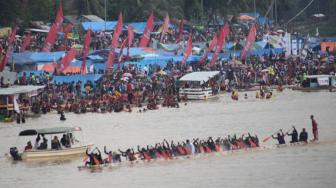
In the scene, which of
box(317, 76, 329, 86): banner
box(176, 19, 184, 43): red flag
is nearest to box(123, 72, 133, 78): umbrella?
box(176, 19, 184, 43): red flag

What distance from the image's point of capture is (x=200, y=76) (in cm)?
8275

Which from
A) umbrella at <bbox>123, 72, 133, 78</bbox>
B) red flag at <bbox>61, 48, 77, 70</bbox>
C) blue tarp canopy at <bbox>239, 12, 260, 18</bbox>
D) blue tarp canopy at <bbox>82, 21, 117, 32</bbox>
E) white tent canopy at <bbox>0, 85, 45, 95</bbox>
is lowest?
white tent canopy at <bbox>0, 85, 45, 95</bbox>

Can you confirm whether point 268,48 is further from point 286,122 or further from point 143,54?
point 286,122

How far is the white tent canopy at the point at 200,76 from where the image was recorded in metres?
81.8

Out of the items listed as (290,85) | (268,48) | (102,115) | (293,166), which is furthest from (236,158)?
(268,48)

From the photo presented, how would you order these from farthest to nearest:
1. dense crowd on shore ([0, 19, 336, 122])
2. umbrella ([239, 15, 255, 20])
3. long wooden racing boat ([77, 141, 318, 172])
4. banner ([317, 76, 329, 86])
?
umbrella ([239, 15, 255, 20]) → banner ([317, 76, 329, 86]) → dense crowd on shore ([0, 19, 336, 122]) → long wooden racing boat ([77, 141, 318, 172])

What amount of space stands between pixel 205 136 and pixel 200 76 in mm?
19049

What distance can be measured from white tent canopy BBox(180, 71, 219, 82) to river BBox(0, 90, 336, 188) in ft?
5.36

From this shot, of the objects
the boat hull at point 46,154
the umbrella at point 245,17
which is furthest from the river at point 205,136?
the umbrella at point 245,17

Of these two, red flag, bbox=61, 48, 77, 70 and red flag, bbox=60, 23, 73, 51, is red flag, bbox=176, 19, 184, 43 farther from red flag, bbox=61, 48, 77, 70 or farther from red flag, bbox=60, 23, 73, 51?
red flag, bbox=61, 48, 77, 70

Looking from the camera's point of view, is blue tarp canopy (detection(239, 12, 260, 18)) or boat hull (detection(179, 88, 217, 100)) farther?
blue tarp canopy (detection(239, 12, 260, 18))

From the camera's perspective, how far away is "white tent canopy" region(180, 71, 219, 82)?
81.8 m

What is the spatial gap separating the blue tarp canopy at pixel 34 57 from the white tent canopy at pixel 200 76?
8.70m

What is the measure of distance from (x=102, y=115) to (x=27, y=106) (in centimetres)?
456
